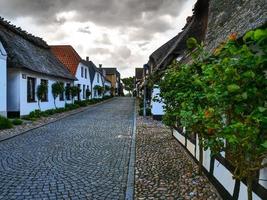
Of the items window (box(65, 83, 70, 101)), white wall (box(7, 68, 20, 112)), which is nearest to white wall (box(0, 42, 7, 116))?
white wall (box(7, 68, 20, 112))

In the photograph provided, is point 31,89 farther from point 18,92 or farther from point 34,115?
point 34,115

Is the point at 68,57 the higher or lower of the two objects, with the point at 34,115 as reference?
higher

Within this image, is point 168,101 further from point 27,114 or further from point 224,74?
point 27,114

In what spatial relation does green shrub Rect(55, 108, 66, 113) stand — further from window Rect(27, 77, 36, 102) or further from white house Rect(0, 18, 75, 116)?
window Rect(27, 77, 36, 102)

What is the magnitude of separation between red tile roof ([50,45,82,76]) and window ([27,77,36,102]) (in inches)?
485

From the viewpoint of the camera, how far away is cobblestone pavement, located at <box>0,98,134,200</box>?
18.2ft

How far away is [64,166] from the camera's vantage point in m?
7.34

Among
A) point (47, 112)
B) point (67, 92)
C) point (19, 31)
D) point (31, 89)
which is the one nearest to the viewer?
point (31, 89)

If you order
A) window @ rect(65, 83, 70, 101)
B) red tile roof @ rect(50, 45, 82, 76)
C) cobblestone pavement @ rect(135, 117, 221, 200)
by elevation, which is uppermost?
red tile roof @ rect(50, 45, 82, 76)

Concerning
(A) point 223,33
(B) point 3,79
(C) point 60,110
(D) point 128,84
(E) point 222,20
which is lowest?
(C) point 60,110

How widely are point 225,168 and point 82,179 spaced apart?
2718 millimetres

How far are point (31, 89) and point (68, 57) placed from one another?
14752 millimetres

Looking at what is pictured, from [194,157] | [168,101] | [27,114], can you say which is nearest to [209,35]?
[168,101]

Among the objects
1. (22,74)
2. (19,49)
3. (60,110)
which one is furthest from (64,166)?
(60,110)
